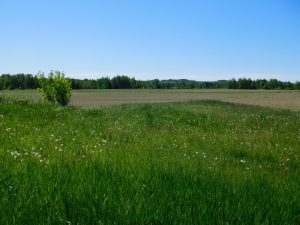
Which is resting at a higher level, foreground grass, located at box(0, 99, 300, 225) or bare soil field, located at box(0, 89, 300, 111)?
foreground grass, located at box(0, 99, 300, 225)

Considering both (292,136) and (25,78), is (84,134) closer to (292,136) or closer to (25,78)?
(292,136)

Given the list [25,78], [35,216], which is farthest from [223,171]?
[25,78]

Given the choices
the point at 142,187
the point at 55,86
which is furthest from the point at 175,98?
the point at 142,187

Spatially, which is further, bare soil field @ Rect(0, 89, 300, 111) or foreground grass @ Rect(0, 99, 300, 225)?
bare soil field @ Rect(0, 89, 300, 111)

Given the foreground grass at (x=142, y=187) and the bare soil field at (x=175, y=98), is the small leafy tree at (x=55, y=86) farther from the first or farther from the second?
the foreground grass at (x=142, y=187)

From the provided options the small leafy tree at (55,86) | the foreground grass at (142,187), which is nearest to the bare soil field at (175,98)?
the small leafy tree at (55,86)

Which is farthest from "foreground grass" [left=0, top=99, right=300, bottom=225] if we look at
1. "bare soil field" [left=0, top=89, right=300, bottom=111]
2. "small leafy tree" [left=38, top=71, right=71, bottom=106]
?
"bare soil field" [left=0, top=89, right=300, bottom=111]

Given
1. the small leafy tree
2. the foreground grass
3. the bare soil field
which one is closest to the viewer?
the foreground grass

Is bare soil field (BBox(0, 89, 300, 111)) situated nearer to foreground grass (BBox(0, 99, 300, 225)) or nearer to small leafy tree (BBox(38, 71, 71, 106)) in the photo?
small leafy tree (BBox(38, 71, 71, 106))

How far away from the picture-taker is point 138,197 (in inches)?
183

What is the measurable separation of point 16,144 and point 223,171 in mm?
4517

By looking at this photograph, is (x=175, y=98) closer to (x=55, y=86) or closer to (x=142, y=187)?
(x=55, y=86)

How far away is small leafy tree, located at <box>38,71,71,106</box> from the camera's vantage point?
3641cm

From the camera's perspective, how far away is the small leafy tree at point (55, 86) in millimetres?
36406
